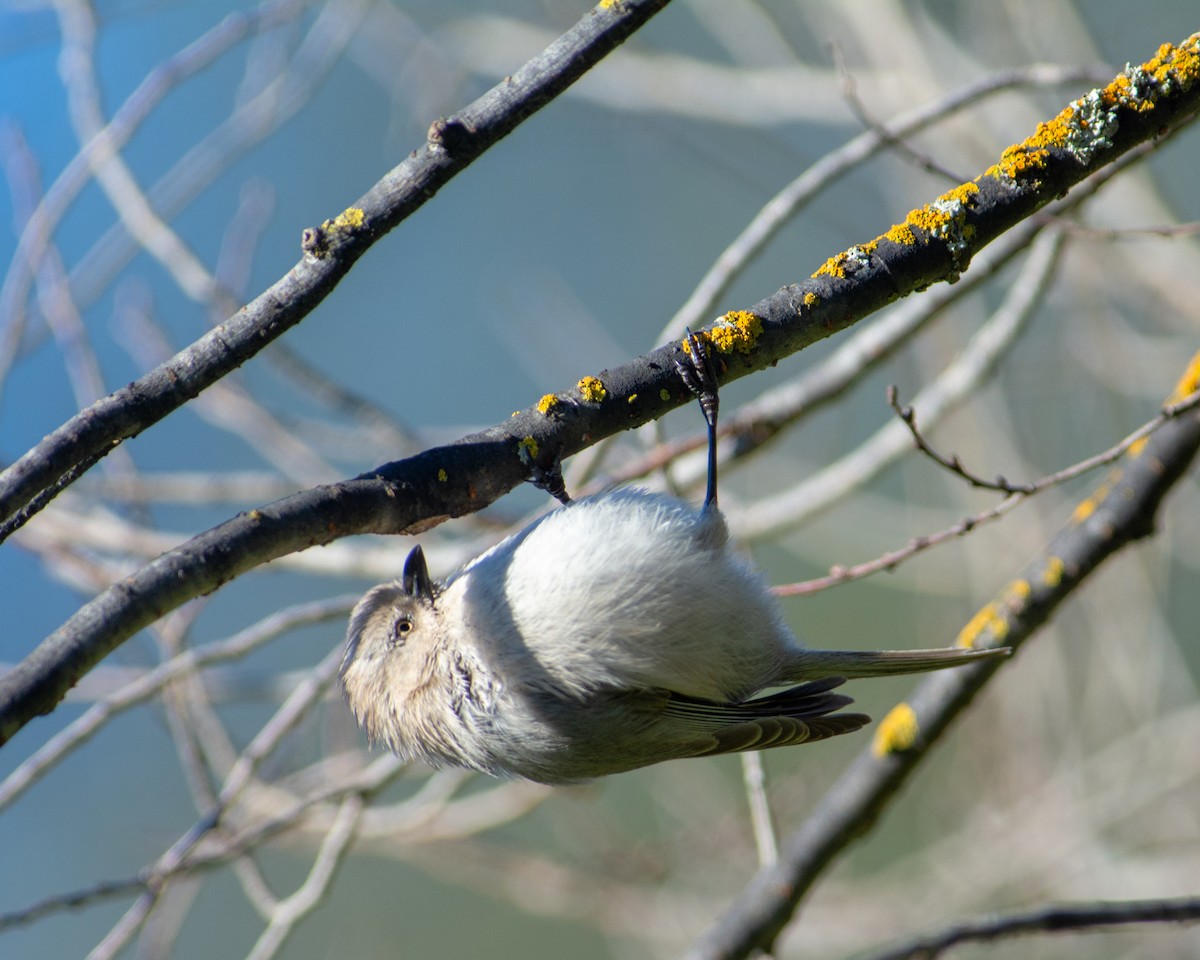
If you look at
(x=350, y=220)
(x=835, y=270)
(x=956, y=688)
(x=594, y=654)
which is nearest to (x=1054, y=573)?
(x=956, y=688)

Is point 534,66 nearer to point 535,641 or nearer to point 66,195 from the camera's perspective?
point 535,641

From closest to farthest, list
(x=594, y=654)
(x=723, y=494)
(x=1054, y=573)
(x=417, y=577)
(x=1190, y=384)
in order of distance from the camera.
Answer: (x=594, y=654) → (x=1190, y=384) → (x=417, y=577) → (x=1054, y=573) → (x=723, y=494)

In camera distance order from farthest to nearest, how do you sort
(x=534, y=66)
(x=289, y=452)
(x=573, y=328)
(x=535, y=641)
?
(x=573, y=328)
(x=289, y=452)
(x=535, y=641)
(x=534, y=66)

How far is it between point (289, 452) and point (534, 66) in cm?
254

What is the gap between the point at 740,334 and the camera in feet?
5.96

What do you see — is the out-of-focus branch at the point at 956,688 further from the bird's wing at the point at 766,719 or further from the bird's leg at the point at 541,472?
the bird's leg at the point at 541,472

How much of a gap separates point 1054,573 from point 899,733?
1.78 feet

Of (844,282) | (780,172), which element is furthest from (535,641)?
(780,172)

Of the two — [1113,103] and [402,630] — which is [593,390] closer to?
[1113,103]

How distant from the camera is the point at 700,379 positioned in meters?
1.82

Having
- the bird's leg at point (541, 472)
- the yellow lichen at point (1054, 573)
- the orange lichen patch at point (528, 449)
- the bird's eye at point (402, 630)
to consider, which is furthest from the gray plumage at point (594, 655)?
the orange lichen patch at point (528, 449)

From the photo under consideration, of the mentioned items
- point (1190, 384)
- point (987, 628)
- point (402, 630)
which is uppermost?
point (402, 630)

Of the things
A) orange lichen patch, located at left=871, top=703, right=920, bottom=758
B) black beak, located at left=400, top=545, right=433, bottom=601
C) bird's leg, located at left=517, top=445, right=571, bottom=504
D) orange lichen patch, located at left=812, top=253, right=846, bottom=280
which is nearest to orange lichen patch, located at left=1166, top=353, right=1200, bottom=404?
orange lichen patch, located at left=871, top=703, right=920, bottom=758

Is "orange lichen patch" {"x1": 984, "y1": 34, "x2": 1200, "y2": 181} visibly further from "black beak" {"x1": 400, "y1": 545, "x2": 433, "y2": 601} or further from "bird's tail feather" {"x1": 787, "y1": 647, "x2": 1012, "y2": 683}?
"black beak" {"x1": 400, "y1": 545, "x2": 433, "y2": 601}
